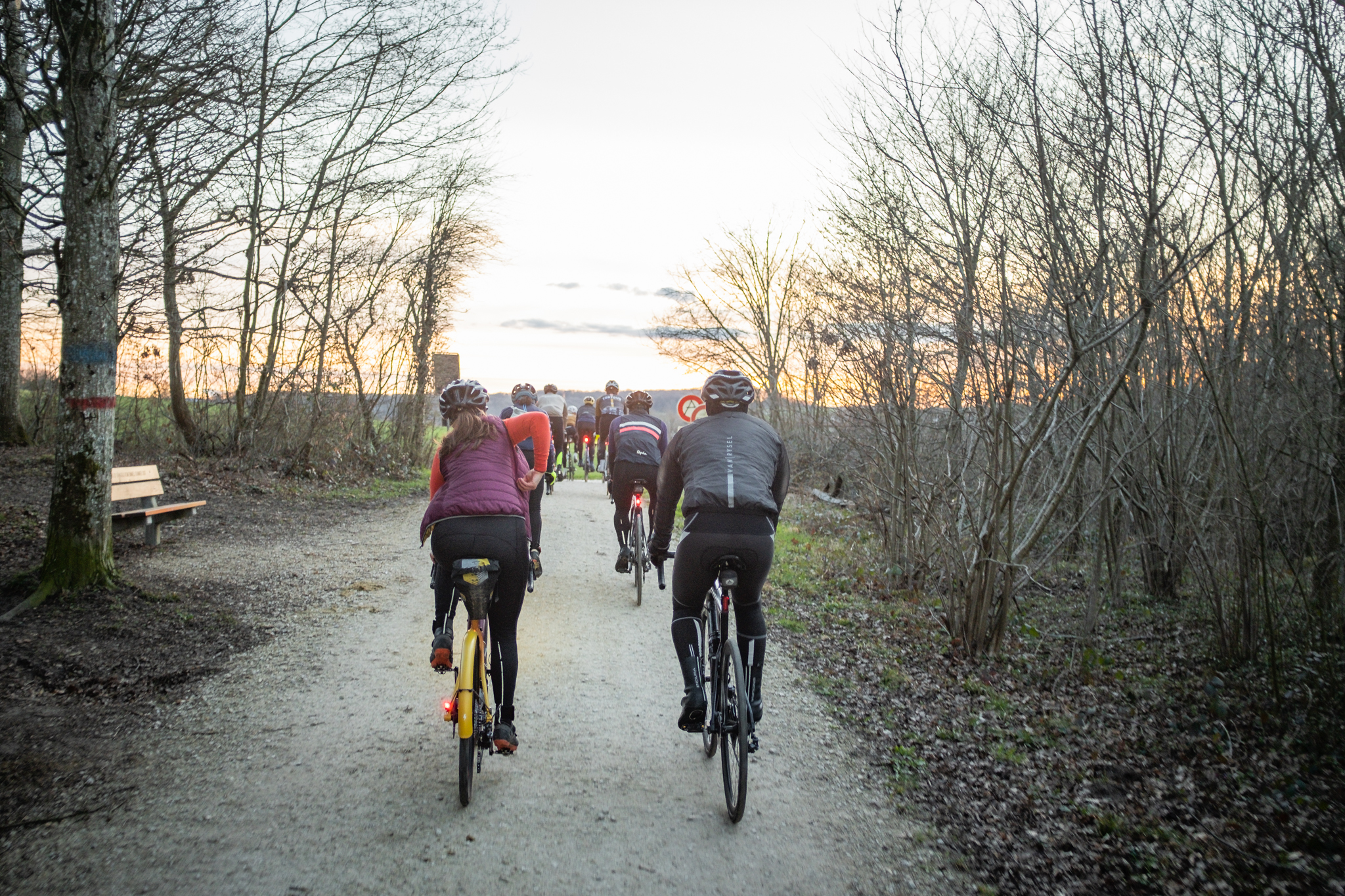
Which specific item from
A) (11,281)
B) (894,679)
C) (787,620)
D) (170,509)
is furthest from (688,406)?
(11,281)

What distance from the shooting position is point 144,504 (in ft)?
33.7

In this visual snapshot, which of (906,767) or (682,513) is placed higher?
(682,513)

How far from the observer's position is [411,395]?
2130 centimetres

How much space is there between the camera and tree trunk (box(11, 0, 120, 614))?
6.54m

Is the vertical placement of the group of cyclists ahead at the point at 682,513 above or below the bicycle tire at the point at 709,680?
above

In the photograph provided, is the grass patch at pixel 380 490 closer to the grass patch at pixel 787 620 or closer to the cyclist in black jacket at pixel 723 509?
the grass patch at pixel 787 620

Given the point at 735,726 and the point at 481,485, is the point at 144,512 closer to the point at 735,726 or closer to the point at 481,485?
the point at 481,485

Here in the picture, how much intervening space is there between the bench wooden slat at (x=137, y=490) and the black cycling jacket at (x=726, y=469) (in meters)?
7.78

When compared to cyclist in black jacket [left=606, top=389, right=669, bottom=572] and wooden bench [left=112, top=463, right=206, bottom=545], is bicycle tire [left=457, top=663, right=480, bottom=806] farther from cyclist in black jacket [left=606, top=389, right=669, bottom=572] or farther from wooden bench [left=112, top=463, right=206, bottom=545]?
wooden bench [left=112, top=463, right=206, bottom=545]

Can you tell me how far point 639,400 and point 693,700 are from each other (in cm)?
550

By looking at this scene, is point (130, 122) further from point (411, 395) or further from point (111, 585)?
point (411, 395)

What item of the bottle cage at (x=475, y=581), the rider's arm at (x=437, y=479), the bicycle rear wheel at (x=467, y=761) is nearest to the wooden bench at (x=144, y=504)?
the rider's arm at (x=437, y=479)

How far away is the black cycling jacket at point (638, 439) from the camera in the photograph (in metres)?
8.49

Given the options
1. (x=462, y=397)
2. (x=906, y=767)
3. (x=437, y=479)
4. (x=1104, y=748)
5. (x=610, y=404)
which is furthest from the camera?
(x=610, y=404)
